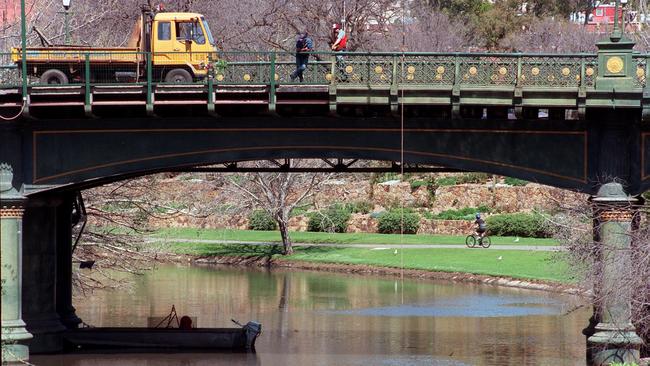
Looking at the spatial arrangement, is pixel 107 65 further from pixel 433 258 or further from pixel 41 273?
pixel 433 258

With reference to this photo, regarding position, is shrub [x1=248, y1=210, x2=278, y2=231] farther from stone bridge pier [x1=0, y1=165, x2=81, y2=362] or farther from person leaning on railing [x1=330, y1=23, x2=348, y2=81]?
person leaning on railing [x1=330, y1=23, x2=348, y2=81]

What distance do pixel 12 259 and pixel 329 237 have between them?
36.5 meters

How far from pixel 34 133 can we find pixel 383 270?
91.7 ft

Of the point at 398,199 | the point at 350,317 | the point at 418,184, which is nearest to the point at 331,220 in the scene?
the point at 398,199

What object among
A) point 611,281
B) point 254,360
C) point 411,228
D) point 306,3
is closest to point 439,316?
point 254,360

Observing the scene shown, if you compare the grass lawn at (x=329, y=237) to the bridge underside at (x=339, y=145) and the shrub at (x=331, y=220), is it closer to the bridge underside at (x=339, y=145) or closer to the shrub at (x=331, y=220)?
the shrub at (x=331, y=220)

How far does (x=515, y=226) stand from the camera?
66.6 metres

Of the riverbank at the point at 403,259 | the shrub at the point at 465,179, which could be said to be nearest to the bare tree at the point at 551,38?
the shrub at the point at 465,179

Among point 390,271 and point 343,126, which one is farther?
point 390,271

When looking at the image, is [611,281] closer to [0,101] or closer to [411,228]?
[0,101]

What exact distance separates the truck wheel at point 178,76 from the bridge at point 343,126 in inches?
78.9

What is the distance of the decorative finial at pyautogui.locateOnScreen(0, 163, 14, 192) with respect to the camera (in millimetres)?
33062

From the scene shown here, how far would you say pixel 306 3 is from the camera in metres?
80.4

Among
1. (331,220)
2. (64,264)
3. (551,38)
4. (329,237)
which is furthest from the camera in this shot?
(551,38)
